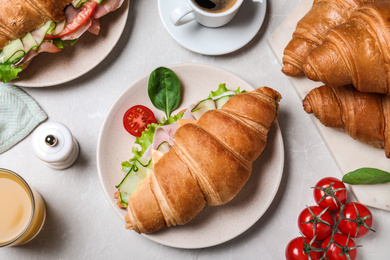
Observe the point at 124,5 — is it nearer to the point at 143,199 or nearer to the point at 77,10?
the point at 77,10

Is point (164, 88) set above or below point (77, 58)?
below

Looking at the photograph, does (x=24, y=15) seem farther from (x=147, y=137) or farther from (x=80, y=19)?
(x=147, y=137)

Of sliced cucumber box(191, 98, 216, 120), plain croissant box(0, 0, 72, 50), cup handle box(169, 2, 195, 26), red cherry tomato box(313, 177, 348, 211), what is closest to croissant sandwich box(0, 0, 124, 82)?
plain croissant box(0, 0, 72, 50)

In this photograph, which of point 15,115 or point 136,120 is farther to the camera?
point 15,115

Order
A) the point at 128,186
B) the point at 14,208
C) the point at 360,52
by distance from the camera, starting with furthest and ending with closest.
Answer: the point at 14,208 < the point at 128,186 < the point at 360,52

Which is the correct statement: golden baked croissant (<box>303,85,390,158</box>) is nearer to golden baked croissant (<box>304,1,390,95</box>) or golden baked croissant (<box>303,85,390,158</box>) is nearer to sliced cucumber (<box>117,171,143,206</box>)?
golden baked croissant (<box>304,1,390,95</box>)

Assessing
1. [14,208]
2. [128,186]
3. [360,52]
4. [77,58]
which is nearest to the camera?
[360,52]

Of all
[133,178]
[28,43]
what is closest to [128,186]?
[133,178]
